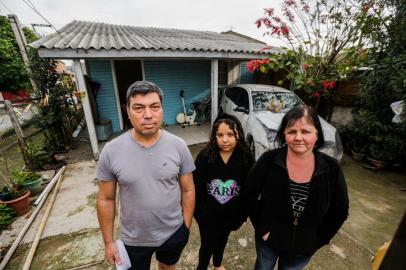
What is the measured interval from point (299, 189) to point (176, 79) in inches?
292

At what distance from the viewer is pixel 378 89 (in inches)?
190

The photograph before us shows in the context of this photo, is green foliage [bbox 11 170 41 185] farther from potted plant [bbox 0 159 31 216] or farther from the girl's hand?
the girl's hand

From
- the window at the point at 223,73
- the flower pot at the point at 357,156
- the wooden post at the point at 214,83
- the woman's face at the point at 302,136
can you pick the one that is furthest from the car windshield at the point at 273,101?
the window at the point at 223,73

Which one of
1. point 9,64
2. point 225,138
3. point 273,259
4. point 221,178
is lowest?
point 273,259

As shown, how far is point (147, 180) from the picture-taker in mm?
1422

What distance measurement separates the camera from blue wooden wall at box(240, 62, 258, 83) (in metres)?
9.56

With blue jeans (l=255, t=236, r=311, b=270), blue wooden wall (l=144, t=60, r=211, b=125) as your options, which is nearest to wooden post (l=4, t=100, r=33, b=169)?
blue wooden wall (l=144, t=60, r=211, b=125)

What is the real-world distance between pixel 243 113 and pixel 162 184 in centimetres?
433

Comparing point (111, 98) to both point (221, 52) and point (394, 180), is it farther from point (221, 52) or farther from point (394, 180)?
point (394, 180)

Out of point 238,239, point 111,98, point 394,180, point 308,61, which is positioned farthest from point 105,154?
point 111,98

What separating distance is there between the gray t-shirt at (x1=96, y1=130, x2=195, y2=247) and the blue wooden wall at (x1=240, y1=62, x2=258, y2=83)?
28.9ft

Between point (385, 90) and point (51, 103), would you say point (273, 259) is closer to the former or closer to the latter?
point (385, 90)

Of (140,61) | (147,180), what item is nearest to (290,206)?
(147,180)

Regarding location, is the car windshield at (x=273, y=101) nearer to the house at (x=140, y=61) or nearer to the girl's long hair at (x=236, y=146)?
the house at (x=140, y=61)
